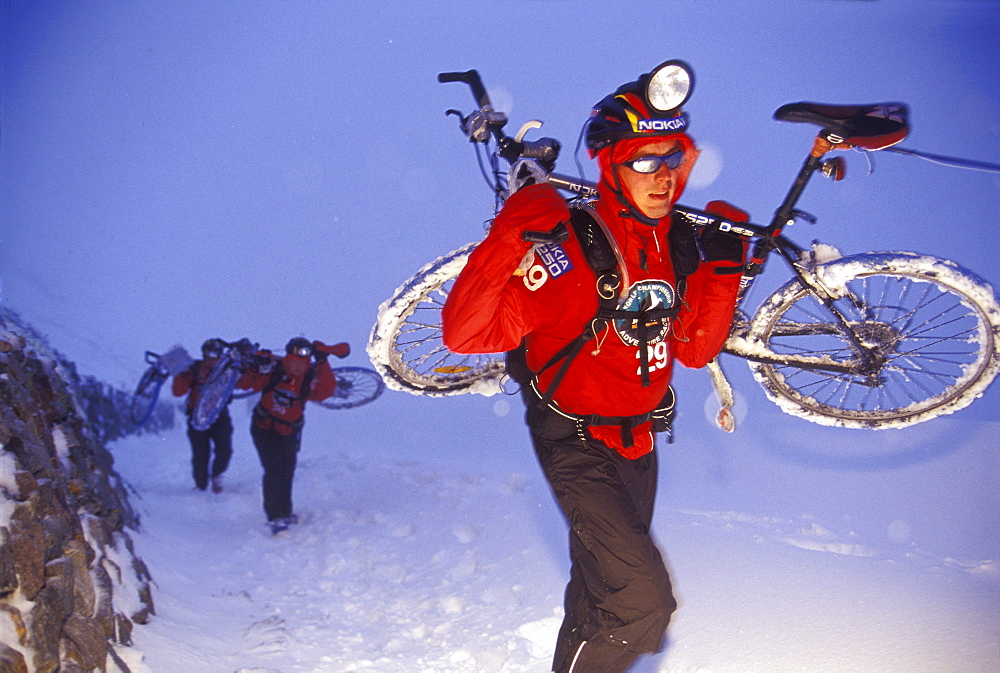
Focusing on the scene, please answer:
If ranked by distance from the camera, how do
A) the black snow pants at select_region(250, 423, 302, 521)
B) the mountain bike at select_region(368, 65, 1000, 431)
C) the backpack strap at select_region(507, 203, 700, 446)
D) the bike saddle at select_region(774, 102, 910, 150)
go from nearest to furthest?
the backpack strap at select_region(507, 203, 700, 446) → the bike saddle at select_region(774, 102, 910, 150) → the mountain bike at select_region(368, 65, 1000, 431) → the black snow pants at select_region(250, 423, 302, 521)

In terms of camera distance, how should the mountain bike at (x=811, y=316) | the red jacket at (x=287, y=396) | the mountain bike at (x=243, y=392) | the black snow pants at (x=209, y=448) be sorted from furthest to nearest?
Result: the black snow pants at (x=209, y=448) → the mountain bike at (x=243, y=392) → the red jacket at (x=287, y=396) → the mountain bike at (x=811, y=316)

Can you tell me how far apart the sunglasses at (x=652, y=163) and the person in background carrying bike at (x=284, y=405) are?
460 cm

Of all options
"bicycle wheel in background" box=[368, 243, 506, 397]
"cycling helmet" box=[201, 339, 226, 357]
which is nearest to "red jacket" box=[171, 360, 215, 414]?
"cycling helmet" box=[201, 339, 226, 357]

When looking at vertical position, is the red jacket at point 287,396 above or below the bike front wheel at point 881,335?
below

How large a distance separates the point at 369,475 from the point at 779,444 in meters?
5.32

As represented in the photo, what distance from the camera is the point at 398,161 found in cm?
6825

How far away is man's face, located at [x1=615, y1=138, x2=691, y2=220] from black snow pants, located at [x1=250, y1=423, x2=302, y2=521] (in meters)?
5.01

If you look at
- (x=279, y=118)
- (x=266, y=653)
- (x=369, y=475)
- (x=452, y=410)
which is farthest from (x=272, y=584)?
(x=279, y=118)

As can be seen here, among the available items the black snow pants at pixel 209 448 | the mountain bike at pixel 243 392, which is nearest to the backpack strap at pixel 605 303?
the mountain bike at pixel 243 392

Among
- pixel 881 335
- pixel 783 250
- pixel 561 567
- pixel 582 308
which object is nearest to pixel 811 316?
pixel 881 335

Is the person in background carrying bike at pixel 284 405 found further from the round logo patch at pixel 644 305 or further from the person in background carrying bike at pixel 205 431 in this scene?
the round logo patch at pixel 644 305

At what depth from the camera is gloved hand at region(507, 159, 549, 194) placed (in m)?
3.14

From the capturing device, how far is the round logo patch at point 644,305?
2.69 m

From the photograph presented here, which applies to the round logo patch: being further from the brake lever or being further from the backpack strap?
the brake lever
